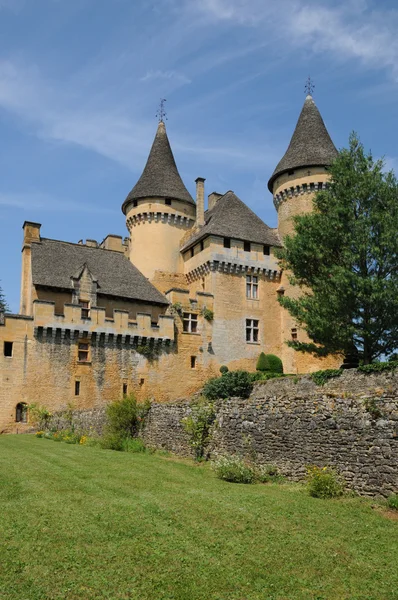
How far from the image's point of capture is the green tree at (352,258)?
24.6 m

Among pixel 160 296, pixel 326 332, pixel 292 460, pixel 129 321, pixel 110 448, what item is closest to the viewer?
pixel 292 460

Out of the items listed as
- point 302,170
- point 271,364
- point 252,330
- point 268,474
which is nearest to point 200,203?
point 302,170

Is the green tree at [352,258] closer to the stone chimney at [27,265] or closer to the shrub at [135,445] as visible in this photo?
the shrub at [135,445]

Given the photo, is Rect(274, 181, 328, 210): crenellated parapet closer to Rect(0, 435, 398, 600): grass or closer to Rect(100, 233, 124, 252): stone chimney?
Rect(100, 233, 124, 252): stone chimney

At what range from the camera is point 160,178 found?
4347cm

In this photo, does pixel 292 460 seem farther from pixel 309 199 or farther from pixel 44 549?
pixel 309 199

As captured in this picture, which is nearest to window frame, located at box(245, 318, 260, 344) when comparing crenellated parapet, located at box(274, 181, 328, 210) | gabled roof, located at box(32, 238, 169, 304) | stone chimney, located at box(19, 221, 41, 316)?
gabled roof, located at box(32, 238, 169, 304)

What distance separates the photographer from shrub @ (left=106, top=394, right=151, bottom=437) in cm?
2120

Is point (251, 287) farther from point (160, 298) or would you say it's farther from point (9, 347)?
point (9, 347)

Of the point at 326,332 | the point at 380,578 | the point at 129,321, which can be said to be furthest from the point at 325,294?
the point at 380,578

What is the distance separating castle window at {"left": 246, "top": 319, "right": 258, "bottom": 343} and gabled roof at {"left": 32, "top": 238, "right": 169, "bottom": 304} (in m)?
6.16

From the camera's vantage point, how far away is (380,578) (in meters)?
7.34

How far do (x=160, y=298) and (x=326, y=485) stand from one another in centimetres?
2743

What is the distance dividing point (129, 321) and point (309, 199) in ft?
49.9
